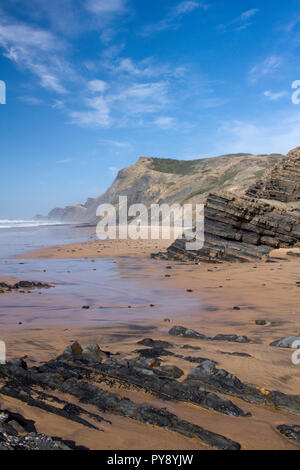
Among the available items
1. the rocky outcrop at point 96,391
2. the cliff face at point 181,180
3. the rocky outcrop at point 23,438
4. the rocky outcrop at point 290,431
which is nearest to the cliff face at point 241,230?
the rocky outcrop at point 96,391

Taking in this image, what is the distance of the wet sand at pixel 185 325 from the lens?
9.39 feet

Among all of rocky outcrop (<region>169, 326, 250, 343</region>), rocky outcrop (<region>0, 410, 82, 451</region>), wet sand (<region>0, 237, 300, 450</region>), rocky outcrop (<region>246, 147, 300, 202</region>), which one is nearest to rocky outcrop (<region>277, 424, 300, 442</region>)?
wet sand (<region>0, 237, 300, 450</region>)

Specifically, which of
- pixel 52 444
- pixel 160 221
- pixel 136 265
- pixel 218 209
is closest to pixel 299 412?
pixel 52 444

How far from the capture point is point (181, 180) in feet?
252

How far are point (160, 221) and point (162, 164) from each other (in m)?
51.7

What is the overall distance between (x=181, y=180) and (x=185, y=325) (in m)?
72.1

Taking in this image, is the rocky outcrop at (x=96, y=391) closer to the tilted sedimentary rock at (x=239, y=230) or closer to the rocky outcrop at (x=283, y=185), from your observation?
the tilted sedimentary rock at (x=239, y=230)

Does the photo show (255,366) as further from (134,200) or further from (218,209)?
(134,200)

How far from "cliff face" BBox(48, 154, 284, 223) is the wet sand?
124 ft

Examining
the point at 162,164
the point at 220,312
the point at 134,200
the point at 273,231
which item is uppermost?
the point at 162,164

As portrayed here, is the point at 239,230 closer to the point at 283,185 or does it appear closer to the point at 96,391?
the point at 283,185

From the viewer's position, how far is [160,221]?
5522 centimetres

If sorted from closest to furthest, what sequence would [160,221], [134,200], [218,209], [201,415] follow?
1. [201,415]
2. [218,209]
3. [160,221]
4. [134,200]

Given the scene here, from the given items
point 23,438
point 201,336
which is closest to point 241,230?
point 201,336
